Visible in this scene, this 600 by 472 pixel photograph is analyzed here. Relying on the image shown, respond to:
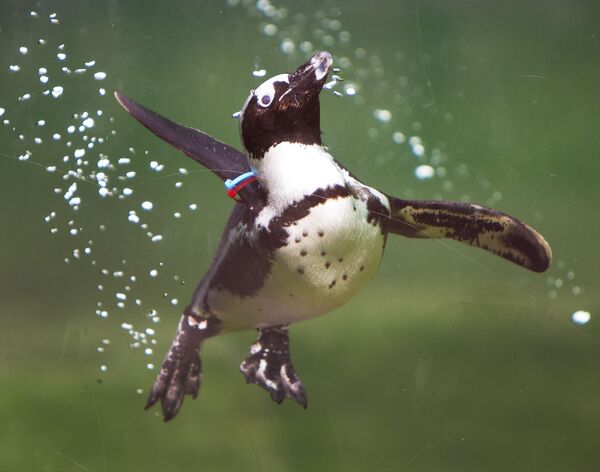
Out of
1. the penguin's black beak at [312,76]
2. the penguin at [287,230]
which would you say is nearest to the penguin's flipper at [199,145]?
the penguin at [287,230]

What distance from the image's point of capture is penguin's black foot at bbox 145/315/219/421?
3.71 feet

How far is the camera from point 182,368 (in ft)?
3.73

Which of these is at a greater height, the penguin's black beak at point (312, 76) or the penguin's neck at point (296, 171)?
the penguin's black beak at point (312, 76)

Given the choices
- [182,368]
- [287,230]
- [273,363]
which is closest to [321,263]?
[287,230]

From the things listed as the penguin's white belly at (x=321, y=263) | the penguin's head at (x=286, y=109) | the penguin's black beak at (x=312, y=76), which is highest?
the penguin's black beak at (x=312, y=76)

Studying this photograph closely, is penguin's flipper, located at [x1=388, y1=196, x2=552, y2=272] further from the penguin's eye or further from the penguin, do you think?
the penguin's eye

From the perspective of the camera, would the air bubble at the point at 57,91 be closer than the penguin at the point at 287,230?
No

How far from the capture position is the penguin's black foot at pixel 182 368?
1131 mm

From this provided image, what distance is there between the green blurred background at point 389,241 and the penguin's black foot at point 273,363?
0.02m

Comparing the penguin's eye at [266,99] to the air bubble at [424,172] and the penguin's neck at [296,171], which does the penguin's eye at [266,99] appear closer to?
the penguin's neck at [296,171]

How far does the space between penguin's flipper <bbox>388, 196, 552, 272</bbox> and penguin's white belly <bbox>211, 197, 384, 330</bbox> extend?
0.04 meters

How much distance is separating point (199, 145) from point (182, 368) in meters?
0.33

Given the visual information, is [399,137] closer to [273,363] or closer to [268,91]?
[268,91]

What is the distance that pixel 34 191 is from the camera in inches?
45.7
